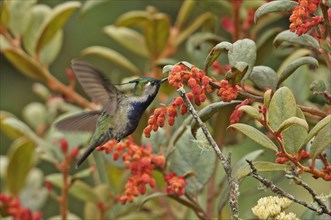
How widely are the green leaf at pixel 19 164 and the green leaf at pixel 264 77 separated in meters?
0.98

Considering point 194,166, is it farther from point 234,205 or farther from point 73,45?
point 73,45

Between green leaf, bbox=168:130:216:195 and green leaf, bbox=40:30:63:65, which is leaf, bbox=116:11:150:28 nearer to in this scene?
green leaf, bbox=40:30:63:65

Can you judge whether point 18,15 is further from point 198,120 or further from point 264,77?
point 198,120

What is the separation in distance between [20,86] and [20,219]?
14.1ft

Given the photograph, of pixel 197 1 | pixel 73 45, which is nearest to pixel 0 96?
pixel 73 45

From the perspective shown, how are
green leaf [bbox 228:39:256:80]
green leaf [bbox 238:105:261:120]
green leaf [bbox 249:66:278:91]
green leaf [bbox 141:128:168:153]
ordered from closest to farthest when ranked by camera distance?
green leaf [bbox 238:105:261:120] → green leaf [bbox 228:39:256:80] → green leaf [bbox 249:66:278:91] → green leaf [bbox 141:128:168:153]

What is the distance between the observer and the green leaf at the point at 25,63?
8.52 feet

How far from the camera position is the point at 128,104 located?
2023 millimetres

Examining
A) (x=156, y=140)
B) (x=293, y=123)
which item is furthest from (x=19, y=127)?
(x=293, y=123)

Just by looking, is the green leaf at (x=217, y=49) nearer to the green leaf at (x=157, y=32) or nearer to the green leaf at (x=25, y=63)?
the green leaf at (x=157, y=32)

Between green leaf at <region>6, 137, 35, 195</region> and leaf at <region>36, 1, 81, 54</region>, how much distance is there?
0.29 meters

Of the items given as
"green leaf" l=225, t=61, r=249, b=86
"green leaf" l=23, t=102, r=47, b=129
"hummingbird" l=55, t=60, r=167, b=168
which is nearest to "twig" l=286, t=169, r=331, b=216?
"green leaf" l=225, t=61, r=249, b=86

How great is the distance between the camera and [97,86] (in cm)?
207

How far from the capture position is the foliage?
5.26 ft
